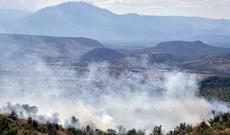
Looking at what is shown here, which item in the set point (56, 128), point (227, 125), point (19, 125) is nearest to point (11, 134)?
point (19, 125)

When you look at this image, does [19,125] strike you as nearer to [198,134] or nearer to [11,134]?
[11,134]

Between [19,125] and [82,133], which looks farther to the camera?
[82,133]

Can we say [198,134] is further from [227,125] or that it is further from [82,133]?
[82,133]

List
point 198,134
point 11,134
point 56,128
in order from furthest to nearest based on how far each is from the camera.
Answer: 1. point 56,128
2. point 198,134
3. point 11,134

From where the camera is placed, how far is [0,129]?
15575cm

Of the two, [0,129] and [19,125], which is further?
[19,125]

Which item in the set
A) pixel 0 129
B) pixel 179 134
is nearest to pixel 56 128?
pixel 0 129

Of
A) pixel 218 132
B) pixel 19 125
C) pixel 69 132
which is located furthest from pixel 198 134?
pixel 19 125

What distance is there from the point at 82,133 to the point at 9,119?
34954 millimetres

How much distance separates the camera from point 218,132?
159000 millimetres

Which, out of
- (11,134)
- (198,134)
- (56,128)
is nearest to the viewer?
(11,134)

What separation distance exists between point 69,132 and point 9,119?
988 inches

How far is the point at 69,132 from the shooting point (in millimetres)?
187000

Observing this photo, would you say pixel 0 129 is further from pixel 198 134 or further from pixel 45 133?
pixel 198 134
